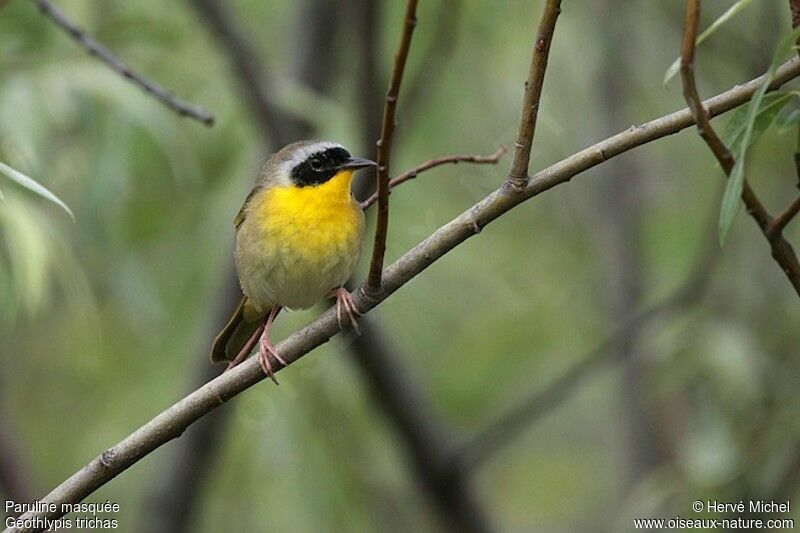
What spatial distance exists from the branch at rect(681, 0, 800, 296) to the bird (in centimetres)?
166

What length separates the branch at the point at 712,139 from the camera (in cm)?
207

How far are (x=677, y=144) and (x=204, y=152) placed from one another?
140 inches

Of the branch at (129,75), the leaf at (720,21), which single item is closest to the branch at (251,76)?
the branch at (129,75)

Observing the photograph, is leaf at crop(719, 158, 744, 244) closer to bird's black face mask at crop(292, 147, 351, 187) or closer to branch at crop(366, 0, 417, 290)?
branch at crop(366, 0, 417, 290)

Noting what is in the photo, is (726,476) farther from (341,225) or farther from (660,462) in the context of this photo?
(341,225)

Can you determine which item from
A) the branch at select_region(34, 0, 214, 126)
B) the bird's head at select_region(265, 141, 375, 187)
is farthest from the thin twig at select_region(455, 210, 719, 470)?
the branch at select_region(34, 0, 214, 126)

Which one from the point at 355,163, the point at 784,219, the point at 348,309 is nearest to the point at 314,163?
the point at 355,163

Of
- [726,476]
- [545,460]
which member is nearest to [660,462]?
[726,476]

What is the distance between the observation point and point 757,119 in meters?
2.43

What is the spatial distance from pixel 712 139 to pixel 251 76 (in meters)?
3.31

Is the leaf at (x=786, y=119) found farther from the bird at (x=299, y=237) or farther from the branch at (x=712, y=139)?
the bird at (x=299, y=237)

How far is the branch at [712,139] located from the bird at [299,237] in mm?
1665

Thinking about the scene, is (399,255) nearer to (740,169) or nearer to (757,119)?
(757,119)

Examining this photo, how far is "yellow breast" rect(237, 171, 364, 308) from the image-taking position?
3.90 metres
